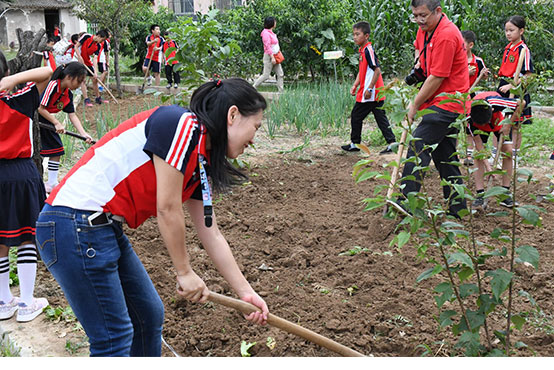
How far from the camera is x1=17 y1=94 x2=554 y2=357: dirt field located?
3.07 m

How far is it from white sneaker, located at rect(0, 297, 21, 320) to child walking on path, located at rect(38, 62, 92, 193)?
201 centimetres

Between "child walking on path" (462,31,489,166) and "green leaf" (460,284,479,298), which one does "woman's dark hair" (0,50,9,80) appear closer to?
"green leaf" (460,284,479,298)

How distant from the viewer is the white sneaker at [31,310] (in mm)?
3352

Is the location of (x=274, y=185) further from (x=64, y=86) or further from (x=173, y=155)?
(x=173, y=155)

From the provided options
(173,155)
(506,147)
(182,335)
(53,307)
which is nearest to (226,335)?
(182,335)

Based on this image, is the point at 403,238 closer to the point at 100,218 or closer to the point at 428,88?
the point at 100,218

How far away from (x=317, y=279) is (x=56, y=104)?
10.3 feet

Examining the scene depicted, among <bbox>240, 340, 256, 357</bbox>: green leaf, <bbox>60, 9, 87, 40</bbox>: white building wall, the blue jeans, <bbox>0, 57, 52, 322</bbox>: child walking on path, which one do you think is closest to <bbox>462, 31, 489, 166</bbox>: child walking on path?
<bbox>240, 340, 256, 357</bbox>: green leaf

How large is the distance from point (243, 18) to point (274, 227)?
32.1ft

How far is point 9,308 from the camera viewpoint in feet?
11.4

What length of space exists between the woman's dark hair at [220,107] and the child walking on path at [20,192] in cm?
164

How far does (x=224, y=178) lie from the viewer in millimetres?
2096

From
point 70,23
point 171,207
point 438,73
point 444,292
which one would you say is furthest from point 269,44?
point 70,23

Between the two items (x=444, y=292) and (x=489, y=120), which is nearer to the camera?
(x=444, y=292)
